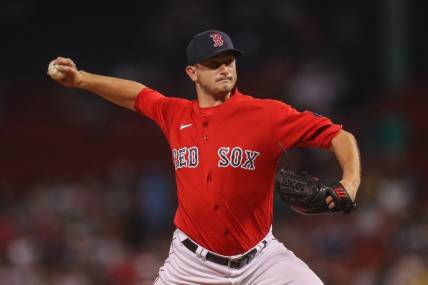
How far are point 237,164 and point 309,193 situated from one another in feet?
1.70

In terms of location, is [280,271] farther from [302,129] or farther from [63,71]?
[63,71]

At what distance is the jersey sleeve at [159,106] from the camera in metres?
4.97

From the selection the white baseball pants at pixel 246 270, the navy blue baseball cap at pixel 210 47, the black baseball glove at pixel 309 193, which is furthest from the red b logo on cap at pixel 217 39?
the white baseball pants at pixel 246 270

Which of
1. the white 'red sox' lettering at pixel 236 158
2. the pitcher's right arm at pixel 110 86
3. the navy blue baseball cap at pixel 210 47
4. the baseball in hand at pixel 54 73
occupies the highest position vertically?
the navy blue baseball cap at pixel 210 47

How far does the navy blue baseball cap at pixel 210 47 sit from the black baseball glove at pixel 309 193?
29.9 inches

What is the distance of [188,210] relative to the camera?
15.4 ft

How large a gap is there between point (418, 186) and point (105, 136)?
4.41m

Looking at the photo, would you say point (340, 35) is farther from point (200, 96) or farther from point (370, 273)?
point (200, 96)

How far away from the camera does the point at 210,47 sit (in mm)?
4730

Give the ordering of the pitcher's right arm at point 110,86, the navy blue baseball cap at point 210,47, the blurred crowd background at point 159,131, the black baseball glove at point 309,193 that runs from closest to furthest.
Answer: the black baseball glove at point 309,193
the navy blue baseball cap at point 210,47
the pitcher's right arm at point 110,86
the blurred crowd background at point 159,131

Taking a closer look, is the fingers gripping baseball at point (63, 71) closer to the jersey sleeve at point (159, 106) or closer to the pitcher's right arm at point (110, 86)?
the pitcher's right arm at point (110, 86)

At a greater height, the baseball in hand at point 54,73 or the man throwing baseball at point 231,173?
the baseball in hand at point 54,73

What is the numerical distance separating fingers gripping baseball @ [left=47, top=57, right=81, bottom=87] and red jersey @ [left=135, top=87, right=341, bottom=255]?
0.78 m

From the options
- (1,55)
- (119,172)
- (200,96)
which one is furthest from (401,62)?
(200,96)
